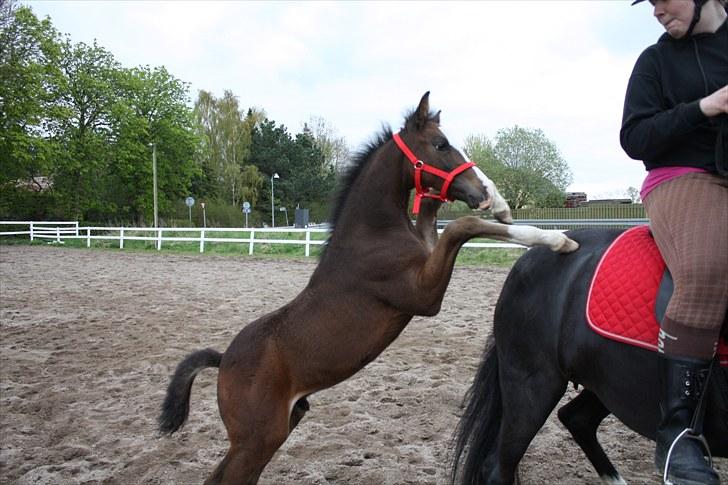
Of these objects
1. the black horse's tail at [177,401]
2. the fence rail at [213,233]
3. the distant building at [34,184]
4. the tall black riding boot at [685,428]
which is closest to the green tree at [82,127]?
the distant building at [34,184]

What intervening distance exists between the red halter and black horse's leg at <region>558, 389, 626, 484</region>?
1.63 metres

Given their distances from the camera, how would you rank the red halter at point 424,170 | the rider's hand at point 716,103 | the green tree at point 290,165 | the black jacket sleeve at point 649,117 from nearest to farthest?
the rider's hand at point 716,103 → the black jacket sleeve at point 649,117 → the red halter at point 424,170 → the green tree at point 290,165

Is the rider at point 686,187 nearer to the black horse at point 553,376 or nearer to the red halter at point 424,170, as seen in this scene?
the black horse at point 553,376

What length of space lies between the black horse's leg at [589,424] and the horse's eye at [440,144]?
6.07ft

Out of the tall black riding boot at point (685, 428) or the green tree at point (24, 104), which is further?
the green tree at point (24, 104)

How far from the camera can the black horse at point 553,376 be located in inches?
99.3

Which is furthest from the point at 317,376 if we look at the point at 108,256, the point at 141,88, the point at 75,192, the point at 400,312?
the point at 141,88

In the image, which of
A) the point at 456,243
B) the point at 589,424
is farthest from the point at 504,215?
the point at 589,424

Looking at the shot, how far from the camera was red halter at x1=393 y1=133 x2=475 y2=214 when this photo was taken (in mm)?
3199

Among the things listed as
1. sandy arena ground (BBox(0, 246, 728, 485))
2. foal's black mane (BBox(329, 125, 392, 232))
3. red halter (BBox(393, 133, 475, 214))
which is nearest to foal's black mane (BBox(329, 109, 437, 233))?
foal's black mane (BBox(329, 125, 392, 232))

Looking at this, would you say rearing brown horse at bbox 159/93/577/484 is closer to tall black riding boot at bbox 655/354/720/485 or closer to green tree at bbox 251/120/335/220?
tall black riding boot at bbox 655/354/720/485

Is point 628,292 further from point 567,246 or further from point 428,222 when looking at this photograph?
point 428,222

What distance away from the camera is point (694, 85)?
7.79 feet

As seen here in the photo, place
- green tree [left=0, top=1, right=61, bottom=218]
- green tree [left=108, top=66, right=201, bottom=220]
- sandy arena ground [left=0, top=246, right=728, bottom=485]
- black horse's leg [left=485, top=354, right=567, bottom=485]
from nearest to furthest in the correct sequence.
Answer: black horse's leg [left=485, top=354, right=567, bottom=485]
sandy arena ground [left=0, top=246, right=728, bottom=485]
green tree [left=0, top=1, right=61, bottom=218]
green tree [left=108, top=66, right=201, bottom=220]
